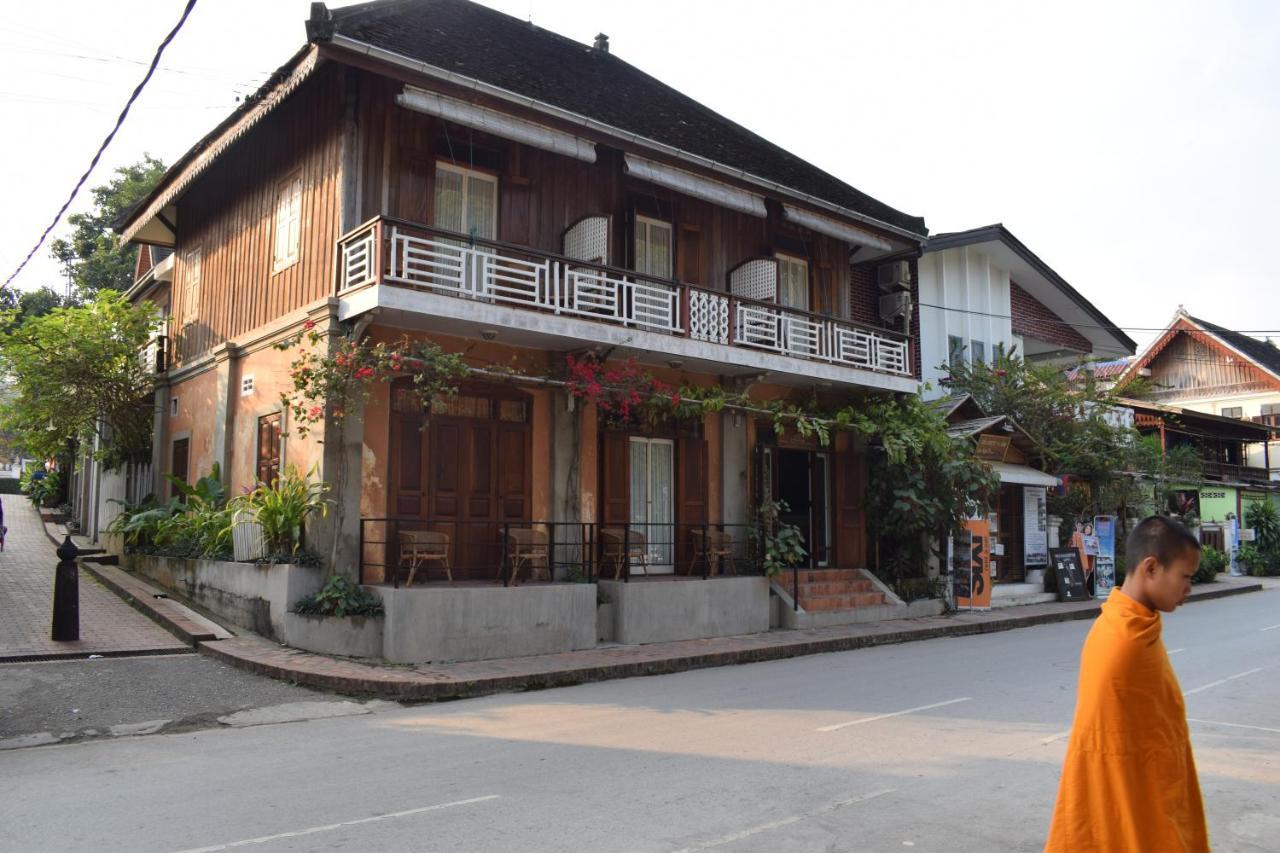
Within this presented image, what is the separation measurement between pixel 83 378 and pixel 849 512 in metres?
14.7

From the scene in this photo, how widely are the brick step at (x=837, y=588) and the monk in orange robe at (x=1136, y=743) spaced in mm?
12609

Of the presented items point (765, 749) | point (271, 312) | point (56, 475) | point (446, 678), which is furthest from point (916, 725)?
point (56, 475)

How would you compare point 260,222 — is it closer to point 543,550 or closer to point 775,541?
point 543,550

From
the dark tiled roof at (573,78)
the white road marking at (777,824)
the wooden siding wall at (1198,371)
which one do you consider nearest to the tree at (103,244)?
the dark tiled roof at (573,78)

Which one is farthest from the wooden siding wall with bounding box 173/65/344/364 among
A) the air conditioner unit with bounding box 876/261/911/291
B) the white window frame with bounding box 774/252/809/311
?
the air conditioner unit with bounding box 876/261/911/291

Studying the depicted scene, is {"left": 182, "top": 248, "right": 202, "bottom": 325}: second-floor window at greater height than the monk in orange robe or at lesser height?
greater

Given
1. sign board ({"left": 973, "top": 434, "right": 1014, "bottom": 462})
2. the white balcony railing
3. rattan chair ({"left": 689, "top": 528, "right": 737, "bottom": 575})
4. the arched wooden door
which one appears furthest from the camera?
sign board ({"left": 973, "top": 434, "right": 1014, "bottom": 462})

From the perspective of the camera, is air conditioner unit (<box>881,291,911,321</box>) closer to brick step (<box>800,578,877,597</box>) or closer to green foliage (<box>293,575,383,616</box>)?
brick step (<box>800,578,877,597</box>)

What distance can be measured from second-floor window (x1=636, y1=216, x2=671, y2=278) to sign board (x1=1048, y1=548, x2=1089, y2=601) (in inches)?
442

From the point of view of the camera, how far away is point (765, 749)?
709 centimetres

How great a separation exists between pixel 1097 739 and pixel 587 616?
9737 millimetres

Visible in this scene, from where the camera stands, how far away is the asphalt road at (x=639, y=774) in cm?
505

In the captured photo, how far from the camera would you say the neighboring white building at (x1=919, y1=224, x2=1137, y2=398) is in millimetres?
22562

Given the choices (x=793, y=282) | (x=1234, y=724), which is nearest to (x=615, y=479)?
(x=793, y=282)
